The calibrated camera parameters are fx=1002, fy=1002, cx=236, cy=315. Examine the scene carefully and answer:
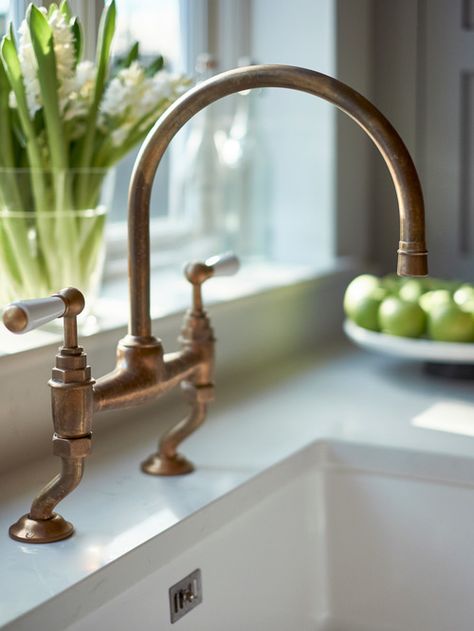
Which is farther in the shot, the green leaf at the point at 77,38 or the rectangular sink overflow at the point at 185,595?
the green leaf at the point at 77,38

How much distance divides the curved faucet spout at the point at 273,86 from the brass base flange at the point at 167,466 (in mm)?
166

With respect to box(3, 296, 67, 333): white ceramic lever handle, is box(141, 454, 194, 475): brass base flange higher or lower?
lower

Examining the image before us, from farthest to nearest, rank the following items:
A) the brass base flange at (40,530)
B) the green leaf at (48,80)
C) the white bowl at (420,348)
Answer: the white bowl at (420,348), the green leaf at (48,80), the brass base flange at (40,530)

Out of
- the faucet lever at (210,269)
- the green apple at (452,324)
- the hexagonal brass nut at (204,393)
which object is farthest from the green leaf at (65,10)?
the green apple at (452,324)

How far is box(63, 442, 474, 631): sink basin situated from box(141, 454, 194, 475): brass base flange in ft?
0.23

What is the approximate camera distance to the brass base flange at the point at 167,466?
3.25ft

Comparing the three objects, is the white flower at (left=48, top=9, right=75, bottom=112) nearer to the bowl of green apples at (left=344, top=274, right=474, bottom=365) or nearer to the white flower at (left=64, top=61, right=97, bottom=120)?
the white flower at (left=64, top=61, right=97, bottom=120)

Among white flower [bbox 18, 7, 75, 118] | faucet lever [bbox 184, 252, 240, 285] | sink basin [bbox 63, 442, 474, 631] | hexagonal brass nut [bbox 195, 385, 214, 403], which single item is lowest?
sink basin [bbox 63, 442, 474, 631]

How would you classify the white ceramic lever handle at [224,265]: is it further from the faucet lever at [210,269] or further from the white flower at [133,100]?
the white flower at [133,100]

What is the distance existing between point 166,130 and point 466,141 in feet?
2.69

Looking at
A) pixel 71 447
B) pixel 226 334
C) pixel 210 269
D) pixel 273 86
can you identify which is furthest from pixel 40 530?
pixel 226 334

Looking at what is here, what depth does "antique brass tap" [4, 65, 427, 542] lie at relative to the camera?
0.77 meters

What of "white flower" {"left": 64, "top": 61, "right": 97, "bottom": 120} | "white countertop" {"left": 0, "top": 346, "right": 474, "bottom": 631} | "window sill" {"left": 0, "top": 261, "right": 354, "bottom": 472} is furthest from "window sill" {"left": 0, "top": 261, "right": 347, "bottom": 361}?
"white flower" {"left": 64, "top": 61, "right": 97, "bottom": 120}

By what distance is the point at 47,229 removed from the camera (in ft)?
3.50
